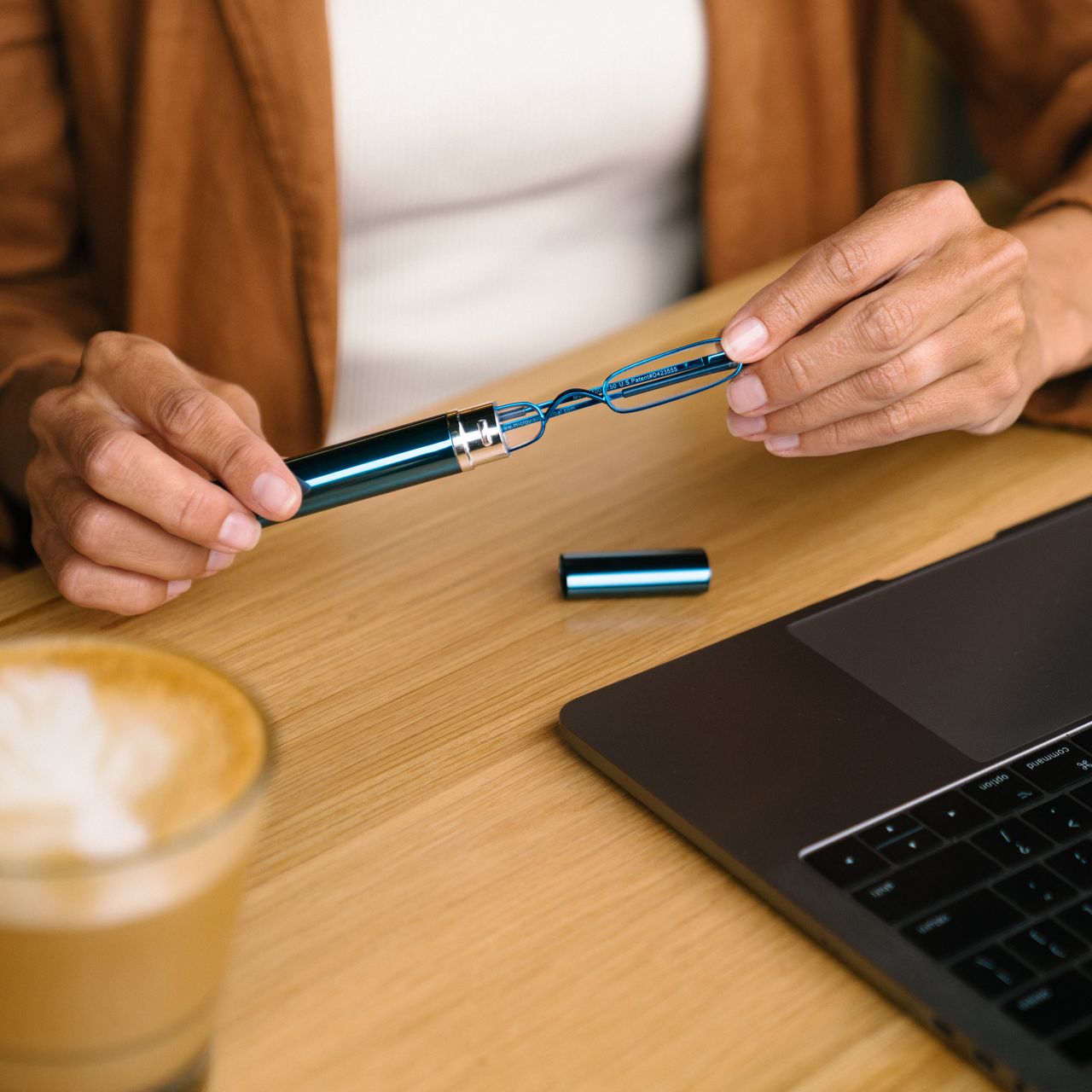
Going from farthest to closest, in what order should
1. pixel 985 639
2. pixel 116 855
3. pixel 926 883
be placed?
pixel 985 639
pixel 926 883
pixel 116 855

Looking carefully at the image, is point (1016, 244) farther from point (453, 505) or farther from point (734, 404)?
point (453, 505)

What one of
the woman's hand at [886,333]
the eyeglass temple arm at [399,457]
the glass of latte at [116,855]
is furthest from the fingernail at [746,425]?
the glass of latte at [116,855]

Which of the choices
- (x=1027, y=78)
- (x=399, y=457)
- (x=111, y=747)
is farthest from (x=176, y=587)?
(x=1027, y=78)

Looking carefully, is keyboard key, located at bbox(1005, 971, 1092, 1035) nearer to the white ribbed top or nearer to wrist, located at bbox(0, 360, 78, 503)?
wrist, located at bbox(0, 360, 78, 503)

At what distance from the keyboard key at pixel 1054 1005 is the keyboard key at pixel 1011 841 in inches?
1.7

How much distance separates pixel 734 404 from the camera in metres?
0.53

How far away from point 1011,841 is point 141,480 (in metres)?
0.35

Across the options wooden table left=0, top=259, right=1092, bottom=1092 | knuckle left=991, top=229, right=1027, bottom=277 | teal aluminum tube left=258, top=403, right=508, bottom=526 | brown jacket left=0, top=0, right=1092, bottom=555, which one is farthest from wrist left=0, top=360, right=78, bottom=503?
knuckle left=991, top=229, right=1027, bottom=277

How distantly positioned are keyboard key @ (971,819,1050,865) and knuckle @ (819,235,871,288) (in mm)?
244

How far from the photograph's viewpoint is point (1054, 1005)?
1.04 feet

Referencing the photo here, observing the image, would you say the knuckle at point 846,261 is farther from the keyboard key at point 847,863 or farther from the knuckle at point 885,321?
the keyboard key at point 847,863

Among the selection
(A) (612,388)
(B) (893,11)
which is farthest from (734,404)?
(B) (893,11)

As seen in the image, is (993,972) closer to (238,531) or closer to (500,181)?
(238,531)

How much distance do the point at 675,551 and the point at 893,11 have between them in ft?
1.98
